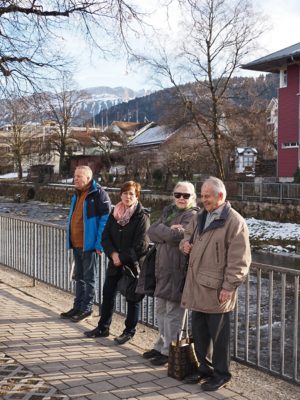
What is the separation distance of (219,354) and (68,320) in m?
2.57

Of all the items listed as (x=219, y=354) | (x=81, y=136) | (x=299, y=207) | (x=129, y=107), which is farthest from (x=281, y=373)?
(x=129, y=107)

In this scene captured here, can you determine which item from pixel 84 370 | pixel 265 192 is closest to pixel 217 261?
pixel 84 370

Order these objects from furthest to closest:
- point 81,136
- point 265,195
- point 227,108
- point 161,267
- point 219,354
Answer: point 81,136 < point 227,108 < point 265,195 < point 161,267 < point 219,354

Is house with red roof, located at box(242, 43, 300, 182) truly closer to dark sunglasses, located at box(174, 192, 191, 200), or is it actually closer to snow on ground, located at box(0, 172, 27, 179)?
dark sunglasses, located at box(174, 192, 191, 200)

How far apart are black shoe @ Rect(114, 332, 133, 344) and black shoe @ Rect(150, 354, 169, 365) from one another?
0.61 m

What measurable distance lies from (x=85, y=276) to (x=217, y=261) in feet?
8.16

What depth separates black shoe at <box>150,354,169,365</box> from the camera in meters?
4.94

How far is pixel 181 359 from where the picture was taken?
452 centimetres

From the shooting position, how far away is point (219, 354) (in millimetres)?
4387

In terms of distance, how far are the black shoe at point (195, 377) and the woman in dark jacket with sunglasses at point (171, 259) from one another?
1.52 feet

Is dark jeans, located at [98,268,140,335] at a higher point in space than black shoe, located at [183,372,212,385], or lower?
higher

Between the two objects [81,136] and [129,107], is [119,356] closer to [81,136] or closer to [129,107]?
[81,136]

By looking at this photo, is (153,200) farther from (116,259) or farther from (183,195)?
(183,195)

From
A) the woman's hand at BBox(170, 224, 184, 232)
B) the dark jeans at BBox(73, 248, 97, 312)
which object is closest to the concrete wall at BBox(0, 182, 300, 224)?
the dark jeans at BBox(73, 248, 97, 312)
